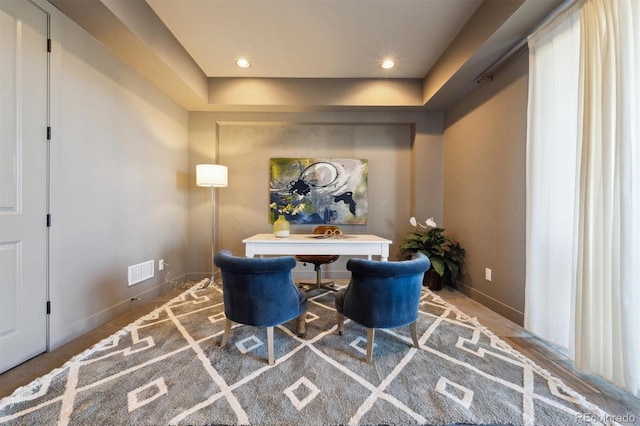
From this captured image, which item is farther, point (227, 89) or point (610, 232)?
point (227, 89)

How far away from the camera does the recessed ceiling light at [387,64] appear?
9.04ft

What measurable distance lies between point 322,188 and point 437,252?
1.82 meters

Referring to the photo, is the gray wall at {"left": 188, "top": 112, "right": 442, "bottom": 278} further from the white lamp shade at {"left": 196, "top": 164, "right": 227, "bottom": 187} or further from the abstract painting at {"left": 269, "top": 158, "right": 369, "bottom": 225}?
the white lamp shade at {"left": 196, "top": 164, "right": 227, "bottom": 187}

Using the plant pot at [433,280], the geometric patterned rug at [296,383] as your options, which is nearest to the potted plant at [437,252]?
the plant pot at [433,280]

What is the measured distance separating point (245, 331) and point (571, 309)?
2430 millimetres

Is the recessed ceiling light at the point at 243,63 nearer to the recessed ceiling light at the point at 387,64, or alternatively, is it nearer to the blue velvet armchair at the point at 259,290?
the recessed ceiling light at the point at 387,64

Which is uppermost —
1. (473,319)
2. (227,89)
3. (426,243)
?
(227,89)

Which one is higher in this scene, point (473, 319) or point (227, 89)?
point (227, 89)

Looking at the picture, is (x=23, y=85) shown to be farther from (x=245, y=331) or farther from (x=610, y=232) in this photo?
(x=610, y=232)

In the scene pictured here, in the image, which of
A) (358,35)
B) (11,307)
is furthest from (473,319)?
(11,307)

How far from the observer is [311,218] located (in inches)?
139

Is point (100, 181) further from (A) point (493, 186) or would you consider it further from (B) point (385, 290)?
(A) point (493, 186)

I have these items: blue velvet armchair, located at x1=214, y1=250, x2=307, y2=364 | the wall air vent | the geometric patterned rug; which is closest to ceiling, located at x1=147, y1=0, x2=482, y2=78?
blue velvet armchair, located at x1=214, y1=250, x2=307, y2=364

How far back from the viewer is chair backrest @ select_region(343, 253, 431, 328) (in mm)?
1493
